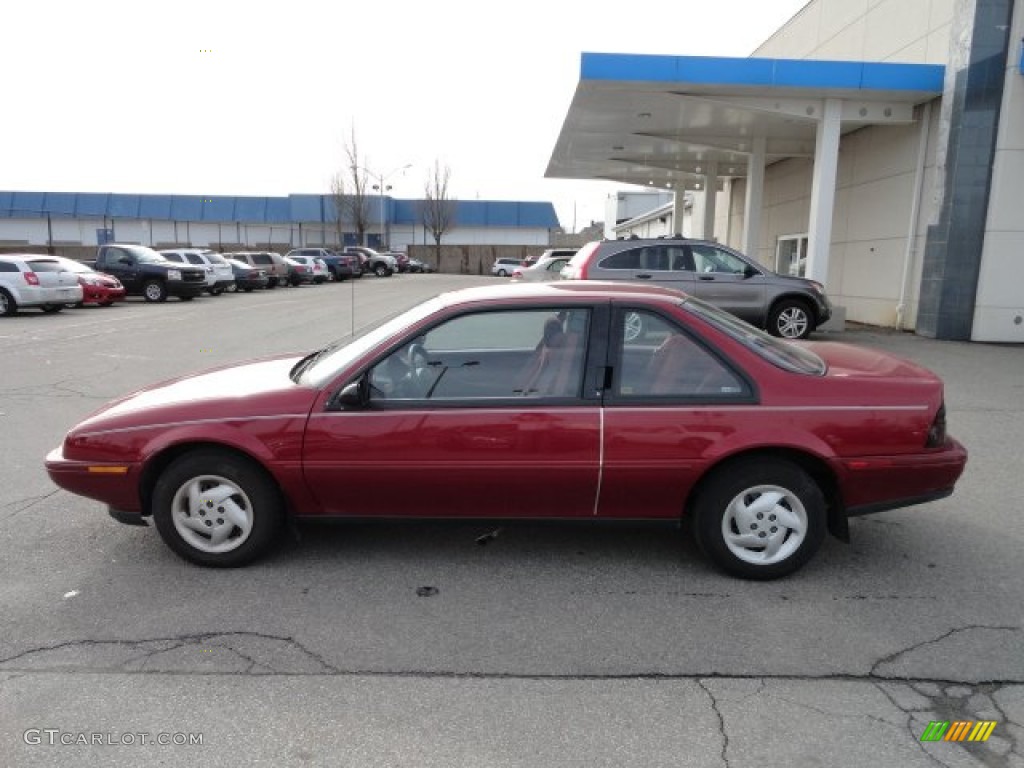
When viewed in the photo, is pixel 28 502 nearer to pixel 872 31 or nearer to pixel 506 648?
pixel 506 648

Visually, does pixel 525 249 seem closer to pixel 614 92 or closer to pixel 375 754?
pixel 614 92

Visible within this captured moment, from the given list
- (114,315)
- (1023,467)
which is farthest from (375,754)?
(114,315)

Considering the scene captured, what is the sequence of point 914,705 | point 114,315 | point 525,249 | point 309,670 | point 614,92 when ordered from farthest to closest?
1. point 525,249
2. point 114,315
3. point 614,92
4. point 309,670
5. point 914,705

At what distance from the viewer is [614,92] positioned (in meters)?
15.3

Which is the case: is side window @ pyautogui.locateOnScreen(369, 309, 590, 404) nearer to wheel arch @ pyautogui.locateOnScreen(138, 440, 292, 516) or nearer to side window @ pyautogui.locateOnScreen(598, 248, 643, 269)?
wheel arch @ pyautogui.locateOnScreen(138, 440, 292, 516)

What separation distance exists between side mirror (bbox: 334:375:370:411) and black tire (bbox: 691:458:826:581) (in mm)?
1787

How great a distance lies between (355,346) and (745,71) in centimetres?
1286

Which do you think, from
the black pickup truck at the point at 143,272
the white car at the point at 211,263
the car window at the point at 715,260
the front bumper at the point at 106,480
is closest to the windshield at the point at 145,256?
the black pickup truck at the point at 143,272

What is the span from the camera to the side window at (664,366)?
3770 millimetres

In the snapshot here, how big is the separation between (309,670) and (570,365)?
1.88 meters

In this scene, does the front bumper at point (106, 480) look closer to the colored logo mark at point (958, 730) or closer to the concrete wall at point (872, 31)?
the colored logo mark at point (958, 730)

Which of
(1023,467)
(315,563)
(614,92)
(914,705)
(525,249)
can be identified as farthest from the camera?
(525,249)

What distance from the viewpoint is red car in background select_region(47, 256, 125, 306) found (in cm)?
1989

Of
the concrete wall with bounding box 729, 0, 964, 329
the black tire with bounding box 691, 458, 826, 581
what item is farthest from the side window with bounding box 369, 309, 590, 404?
the concrete wall with bounding box 729, 0, 964, 329
